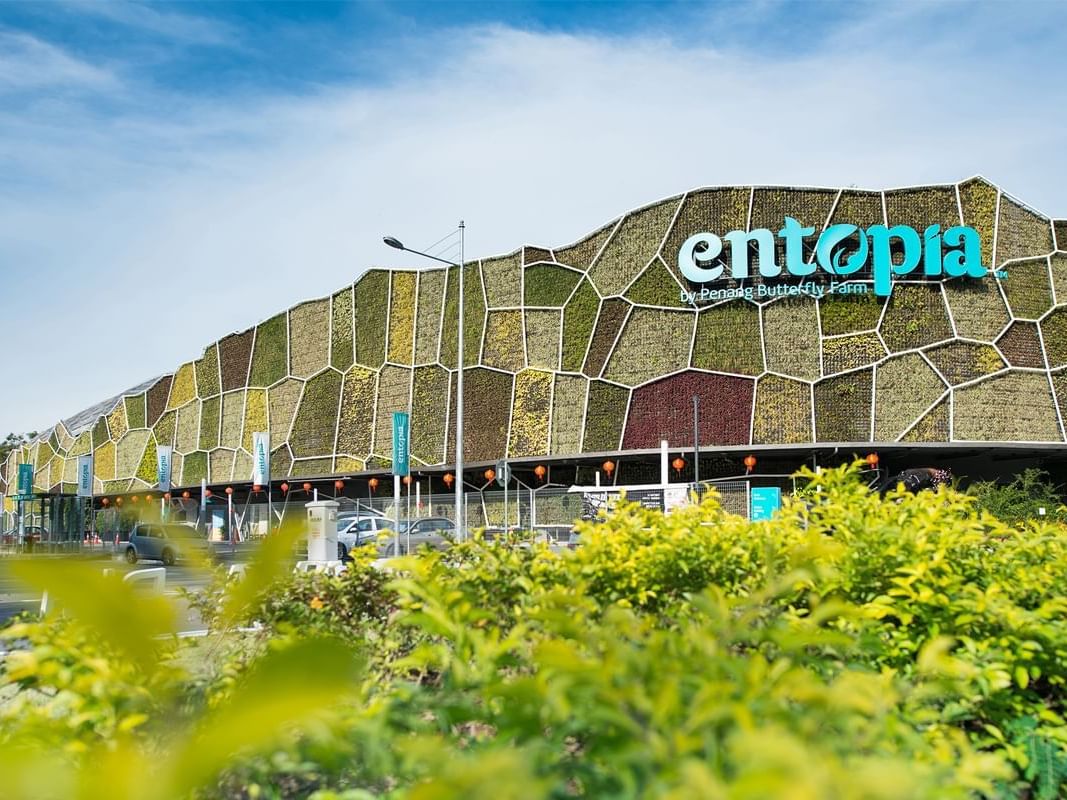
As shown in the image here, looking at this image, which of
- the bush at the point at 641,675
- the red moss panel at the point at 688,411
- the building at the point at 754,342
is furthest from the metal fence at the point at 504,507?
→ the bush at the point at 641,675

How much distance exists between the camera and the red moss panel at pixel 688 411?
33250 millimetres

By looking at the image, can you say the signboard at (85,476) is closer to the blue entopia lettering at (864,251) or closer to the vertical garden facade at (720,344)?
the vertical garden facade at (720,344)

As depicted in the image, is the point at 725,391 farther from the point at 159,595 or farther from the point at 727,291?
the point at 159,595

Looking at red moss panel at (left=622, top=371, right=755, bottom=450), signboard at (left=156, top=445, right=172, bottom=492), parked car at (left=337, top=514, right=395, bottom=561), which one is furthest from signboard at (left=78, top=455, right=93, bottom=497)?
red moss panel at (left=622, top=371, right=755, bottom=450)

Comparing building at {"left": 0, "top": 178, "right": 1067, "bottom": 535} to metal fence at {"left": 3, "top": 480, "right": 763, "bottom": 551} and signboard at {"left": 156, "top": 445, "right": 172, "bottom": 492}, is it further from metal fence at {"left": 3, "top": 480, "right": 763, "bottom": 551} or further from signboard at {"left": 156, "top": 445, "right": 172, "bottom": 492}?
signboard at {"left": 156, "top": 445, "right": 172, "bottom": 492}

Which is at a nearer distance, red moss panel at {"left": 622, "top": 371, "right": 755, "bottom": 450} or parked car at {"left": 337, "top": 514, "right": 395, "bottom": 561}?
parked car at {"left": 337, "top": 514, "right": 395, "bottom": 561}

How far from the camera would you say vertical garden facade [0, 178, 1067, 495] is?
32094 millimetres

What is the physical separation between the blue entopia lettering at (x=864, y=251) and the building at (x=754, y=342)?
8cm

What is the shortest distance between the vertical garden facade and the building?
0.07 metres

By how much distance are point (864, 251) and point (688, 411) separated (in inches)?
314

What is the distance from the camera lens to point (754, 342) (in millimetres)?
33625

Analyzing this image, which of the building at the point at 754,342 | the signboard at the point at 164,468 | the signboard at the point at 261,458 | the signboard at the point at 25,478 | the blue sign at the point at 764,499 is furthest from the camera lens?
the signboard at the point at 25,478

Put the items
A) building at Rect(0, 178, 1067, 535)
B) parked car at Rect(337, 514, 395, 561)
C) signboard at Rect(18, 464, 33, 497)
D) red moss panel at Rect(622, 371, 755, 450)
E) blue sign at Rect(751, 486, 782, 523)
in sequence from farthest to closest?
signboard at Rect(18, 464, 33, 497) < red moss panel at Rect(622, 371, 755, 450) < building at Rect(0, 178, 1067, 535) < parked car at Rect(337, 514, 395, 561) < blue sign at Rect(751, 486, 782, 523)

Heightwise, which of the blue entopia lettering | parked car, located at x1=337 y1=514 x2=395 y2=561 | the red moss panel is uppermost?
the blue entopia lettering
